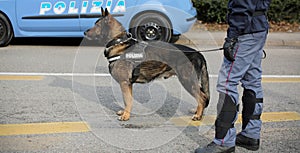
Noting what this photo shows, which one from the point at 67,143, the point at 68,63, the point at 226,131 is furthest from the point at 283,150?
the point at 68,63

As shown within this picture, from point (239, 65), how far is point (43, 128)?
2.18 m

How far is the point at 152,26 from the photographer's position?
33.6 feet

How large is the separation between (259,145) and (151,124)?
3.97 feet

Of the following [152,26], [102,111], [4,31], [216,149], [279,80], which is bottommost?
[4,31]

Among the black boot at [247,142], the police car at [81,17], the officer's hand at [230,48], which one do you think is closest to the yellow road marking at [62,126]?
the black boot at [247,142]

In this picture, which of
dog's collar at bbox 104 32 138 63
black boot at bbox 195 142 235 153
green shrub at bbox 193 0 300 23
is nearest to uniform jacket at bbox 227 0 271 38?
black boot at bbox 195 142 235 153

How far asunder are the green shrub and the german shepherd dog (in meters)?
8.94

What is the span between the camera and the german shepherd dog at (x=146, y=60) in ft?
15.8

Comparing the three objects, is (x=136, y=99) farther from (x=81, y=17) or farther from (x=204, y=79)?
(x=81, y=17)

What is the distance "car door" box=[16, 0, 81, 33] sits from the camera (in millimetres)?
9930

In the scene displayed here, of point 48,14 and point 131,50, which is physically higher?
point 131,50

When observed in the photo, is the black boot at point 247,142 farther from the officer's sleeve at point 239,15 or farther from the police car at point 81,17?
the police car at point 81,17

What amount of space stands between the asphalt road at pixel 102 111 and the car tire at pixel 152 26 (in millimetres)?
2033

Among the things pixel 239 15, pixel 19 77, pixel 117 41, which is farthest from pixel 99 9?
pixel 239 15
